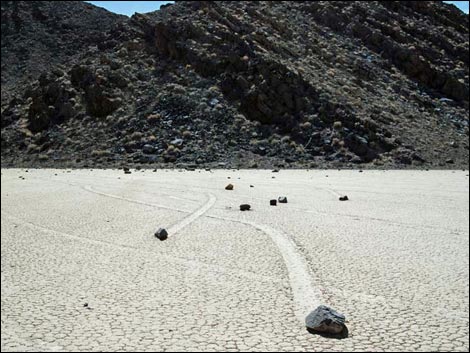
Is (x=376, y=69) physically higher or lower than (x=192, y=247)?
higher

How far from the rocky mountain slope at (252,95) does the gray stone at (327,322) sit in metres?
21.0

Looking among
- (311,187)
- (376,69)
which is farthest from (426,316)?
(376,69)

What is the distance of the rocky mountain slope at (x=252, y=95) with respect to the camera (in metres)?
26.5

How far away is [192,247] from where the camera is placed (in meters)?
5.37

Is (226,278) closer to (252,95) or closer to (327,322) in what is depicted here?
A: (327,322)

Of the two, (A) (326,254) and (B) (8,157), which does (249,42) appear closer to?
(B) (8,157)

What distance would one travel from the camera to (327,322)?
9.80ft

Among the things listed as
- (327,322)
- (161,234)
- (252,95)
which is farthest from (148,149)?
(327,322)

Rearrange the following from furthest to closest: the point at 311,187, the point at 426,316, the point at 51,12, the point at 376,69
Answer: the point at 51,12 < the point at 376,69 < the point at 311,187 < the point at 426,316

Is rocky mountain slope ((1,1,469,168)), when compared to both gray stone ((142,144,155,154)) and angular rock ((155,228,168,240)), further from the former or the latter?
angular rock ((155,228,168,240))

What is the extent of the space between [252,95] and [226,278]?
1023 inches

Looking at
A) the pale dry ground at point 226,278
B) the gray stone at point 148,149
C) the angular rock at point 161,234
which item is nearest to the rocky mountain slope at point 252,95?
the gray stone at point 148,149

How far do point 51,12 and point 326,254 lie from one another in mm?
61881

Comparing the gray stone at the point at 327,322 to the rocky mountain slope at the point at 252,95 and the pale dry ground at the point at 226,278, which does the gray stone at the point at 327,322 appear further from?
the rocky mountain slope at the point at 252,95
